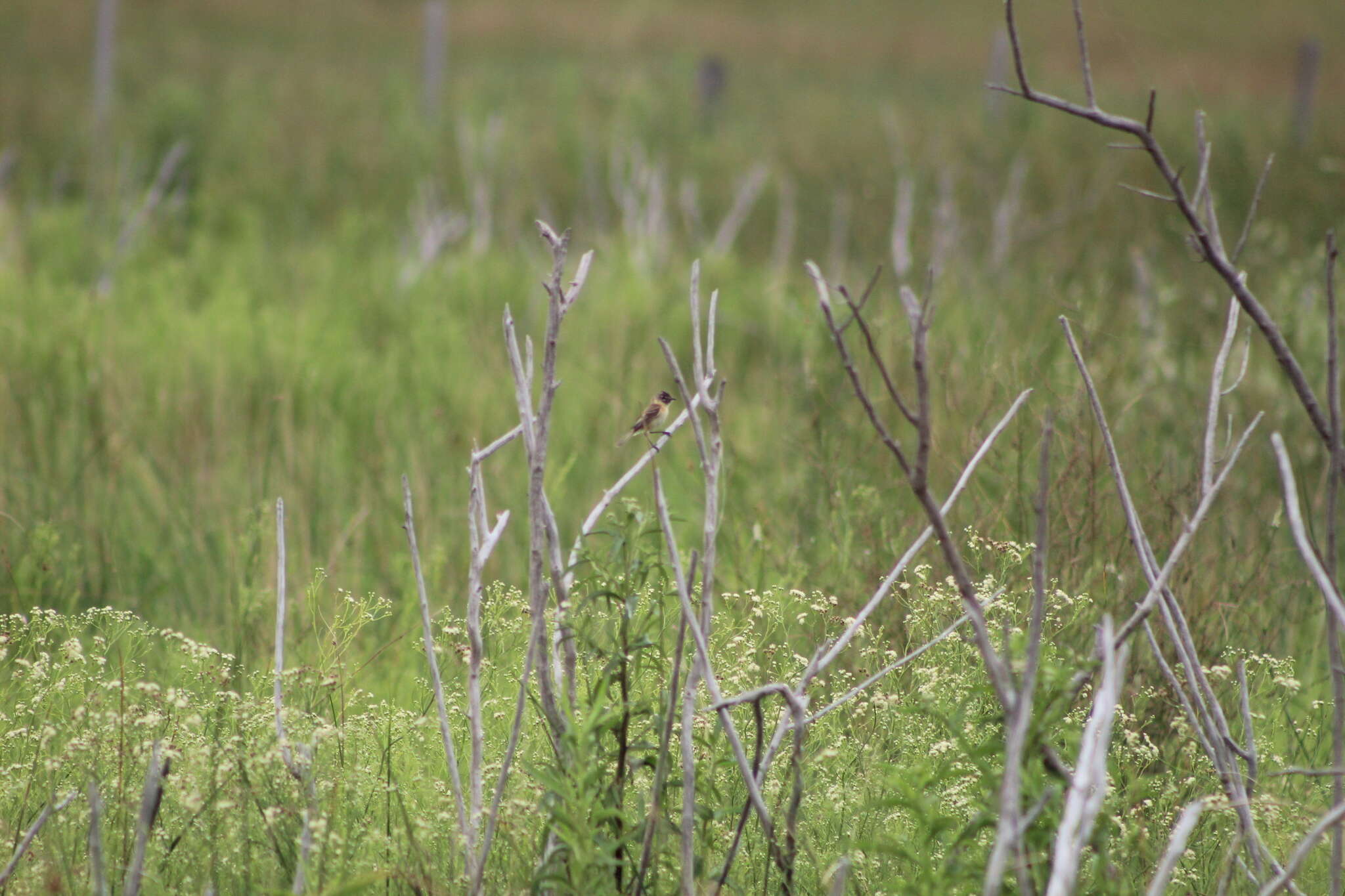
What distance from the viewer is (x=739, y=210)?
975 cm

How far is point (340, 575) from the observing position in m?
3.57

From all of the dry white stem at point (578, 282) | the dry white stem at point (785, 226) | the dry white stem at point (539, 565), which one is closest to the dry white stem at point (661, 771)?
the dry white stem at point (539, 565)

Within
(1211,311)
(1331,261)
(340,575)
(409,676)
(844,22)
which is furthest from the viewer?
(844,22)

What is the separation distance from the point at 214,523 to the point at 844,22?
28659 mm

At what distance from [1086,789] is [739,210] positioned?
874 centimetres

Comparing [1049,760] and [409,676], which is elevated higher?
[1049,760]

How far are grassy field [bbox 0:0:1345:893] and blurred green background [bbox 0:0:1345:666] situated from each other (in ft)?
0.11

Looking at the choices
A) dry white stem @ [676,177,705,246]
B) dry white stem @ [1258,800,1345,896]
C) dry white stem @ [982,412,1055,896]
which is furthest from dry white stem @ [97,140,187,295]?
dry white stem @ [1258,800,1345,896]

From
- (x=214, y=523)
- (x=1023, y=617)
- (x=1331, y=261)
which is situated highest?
(x=1331, y=261)

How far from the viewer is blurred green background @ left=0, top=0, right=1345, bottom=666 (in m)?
3.32

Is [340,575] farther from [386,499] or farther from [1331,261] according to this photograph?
[1331,261]

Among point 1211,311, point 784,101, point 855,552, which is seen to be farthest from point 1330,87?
point 855,552

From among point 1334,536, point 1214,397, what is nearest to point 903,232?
point 1214,397

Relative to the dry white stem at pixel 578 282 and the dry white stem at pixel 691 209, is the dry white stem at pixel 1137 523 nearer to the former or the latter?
the dry white stem at pixel 578 282
